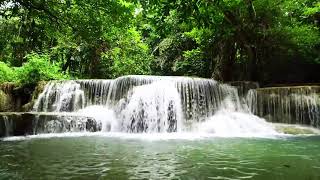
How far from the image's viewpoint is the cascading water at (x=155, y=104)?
13.6 meters

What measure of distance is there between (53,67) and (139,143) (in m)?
11.1

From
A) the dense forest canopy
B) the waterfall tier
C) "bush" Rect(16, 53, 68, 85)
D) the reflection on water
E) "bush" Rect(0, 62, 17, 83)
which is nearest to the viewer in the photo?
the reflection on water

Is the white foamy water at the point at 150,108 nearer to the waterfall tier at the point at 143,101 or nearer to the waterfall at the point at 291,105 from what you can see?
the waterfall tier at the point at 143,101

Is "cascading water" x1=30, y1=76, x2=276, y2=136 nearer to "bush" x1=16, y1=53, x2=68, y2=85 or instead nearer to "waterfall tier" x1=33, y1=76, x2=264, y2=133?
"waterfall tier" x1=33, y1=76, x2=264, y2=133

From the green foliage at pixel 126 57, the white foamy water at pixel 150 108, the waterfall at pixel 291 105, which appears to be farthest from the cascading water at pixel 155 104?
the green foliage at pixel 126 57

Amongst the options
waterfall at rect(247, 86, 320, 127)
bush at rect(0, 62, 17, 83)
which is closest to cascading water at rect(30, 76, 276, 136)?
waterfall at rect(247, 86, 320, 127)

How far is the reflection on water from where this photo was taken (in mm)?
5508

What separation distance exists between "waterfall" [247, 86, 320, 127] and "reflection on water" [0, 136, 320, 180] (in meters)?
4.88

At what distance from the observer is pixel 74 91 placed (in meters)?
15.9

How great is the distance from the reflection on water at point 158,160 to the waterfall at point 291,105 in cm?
488

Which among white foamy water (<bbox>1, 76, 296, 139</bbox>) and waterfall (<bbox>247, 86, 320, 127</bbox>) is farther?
waterfall (<bbox>247, 86, 320, 127</bbox>)

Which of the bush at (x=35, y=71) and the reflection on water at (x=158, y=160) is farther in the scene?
the bush at (x=35, y=71)

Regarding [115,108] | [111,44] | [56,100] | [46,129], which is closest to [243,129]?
[115,108]

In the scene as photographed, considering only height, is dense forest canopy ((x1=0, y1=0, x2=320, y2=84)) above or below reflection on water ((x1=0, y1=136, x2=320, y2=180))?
above
